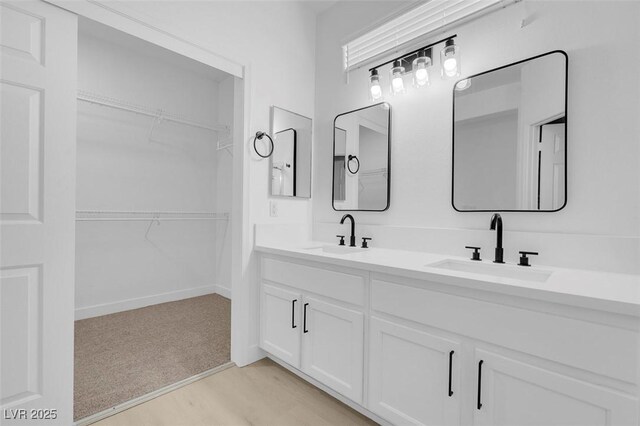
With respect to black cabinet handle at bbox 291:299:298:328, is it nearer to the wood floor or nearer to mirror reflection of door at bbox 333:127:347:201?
the wood floor

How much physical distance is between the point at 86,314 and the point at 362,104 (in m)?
3.19

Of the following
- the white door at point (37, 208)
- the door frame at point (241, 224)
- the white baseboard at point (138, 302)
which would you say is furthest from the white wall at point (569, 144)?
the white baseboard at point (138, 302)

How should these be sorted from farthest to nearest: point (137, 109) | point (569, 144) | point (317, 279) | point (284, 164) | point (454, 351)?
1. point (137, 109)
2. point (284, 164)
3. point (317, 279)
4. point (569, 144)
5. point (454, 351)

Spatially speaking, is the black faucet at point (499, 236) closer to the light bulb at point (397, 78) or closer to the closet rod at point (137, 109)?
the light bulb at point (397, 78)

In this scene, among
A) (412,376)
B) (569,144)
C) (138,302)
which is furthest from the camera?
(138,302)

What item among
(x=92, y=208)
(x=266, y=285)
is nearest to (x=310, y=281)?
(x=266, y=285)

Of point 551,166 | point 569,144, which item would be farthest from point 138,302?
point 569,144

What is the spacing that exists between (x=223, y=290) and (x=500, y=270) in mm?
3108

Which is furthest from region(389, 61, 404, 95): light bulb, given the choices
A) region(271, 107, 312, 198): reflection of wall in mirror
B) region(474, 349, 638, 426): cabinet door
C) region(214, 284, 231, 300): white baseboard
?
region(214, 284, 231, 300): white baseboard

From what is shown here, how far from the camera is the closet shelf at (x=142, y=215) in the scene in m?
2.82

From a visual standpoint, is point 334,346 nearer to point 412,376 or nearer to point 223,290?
point 412,376

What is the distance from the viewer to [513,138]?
165 centimetres

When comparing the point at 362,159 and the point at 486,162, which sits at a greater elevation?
the point at 362,159

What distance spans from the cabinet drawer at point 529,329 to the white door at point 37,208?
1.58m
